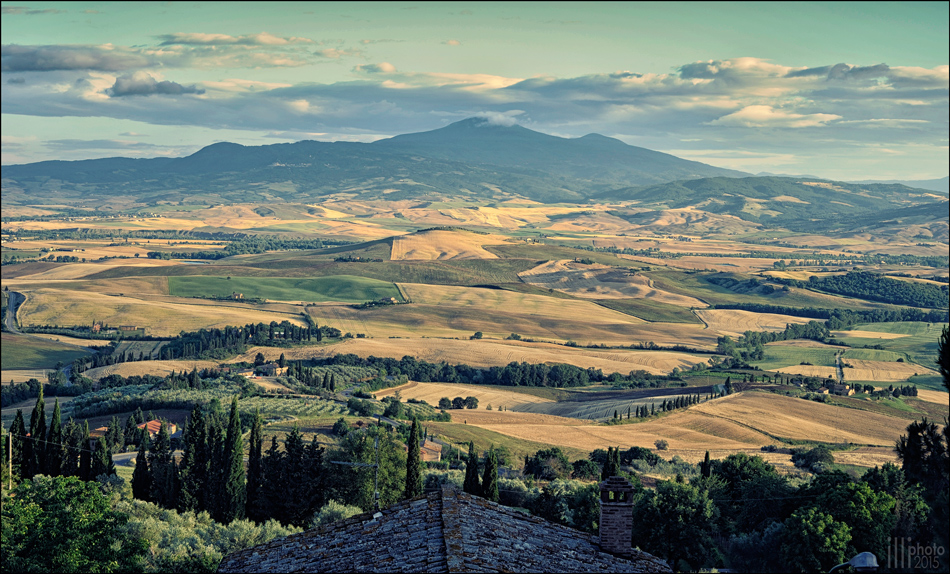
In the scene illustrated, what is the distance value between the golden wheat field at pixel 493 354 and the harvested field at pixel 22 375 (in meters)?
29.0

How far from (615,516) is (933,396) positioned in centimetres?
11304

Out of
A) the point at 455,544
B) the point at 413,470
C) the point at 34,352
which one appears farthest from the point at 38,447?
the point at 34,352

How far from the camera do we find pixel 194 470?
5850cm

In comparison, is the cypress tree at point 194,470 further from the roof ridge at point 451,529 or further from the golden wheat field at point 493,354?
the golden wheat field at point 493,354

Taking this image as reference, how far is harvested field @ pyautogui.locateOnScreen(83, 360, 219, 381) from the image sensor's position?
13375 cm

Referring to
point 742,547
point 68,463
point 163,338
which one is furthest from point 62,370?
point 742,547

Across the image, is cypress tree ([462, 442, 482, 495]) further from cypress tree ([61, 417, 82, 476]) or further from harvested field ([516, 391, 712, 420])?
harvested field ([516, 391, 712, 420])

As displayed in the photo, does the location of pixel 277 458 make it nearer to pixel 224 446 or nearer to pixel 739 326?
pixel 224 446

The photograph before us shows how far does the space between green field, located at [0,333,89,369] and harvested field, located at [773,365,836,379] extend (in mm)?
117100

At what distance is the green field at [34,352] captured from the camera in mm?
143000

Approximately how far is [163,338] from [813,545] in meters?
147

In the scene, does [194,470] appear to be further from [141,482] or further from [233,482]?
[233,482]

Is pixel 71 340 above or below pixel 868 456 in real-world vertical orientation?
below

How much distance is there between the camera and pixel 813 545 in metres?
41.1
